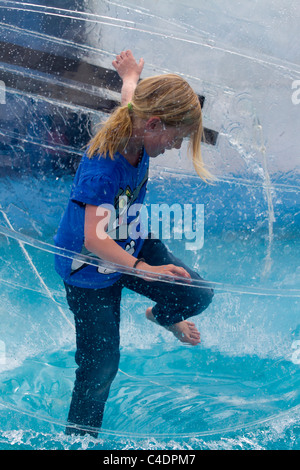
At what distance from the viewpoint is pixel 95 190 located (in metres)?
1.08

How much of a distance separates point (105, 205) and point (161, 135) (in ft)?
0.67

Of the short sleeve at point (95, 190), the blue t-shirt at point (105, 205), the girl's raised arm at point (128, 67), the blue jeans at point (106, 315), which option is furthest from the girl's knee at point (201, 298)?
the girl's raised arm at point (128, 67)

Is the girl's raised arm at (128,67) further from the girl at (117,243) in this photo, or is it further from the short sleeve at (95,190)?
the short sleeve at (95,190)

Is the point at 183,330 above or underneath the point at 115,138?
underneath

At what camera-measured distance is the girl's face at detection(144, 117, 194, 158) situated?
1120 millimetres

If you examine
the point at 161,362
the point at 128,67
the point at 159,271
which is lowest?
the point at 161,362

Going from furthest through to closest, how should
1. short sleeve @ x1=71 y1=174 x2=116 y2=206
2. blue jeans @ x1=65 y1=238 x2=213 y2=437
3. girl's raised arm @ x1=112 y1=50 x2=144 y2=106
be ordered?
girl's raised arm @ x1=112 y1=50 x2=144 y2=106 → blue jeans @ x1=65 y1=238 x2=213 y2=437 → short sleeve @ x1=71 y1=174 x2=116 y2=206

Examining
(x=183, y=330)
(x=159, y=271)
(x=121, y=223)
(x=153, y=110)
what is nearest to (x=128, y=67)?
(x=153, y=110)

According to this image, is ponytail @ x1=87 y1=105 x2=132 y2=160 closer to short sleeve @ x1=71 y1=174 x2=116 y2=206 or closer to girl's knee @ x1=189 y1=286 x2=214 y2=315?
short sleeve @ x1=71 y1=174 x2=116 y2=206

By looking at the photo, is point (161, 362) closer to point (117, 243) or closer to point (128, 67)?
point (117, 243)

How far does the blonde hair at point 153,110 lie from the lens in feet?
3.62

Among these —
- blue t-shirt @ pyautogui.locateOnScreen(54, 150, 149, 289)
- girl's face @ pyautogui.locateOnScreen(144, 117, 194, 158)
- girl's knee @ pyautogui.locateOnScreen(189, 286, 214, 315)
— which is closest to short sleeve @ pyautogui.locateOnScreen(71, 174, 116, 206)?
blue t-shirt @ pyautogui.locateOnScreen(54, 150, 149, 289)

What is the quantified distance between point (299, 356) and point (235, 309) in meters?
0.29

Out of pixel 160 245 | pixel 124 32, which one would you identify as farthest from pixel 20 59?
pixel 160 245
